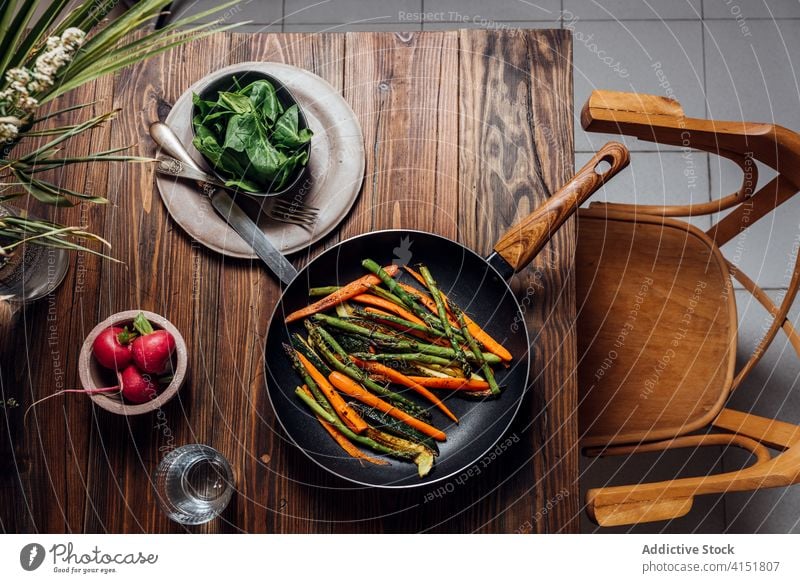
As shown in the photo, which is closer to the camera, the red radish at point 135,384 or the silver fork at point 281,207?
the red radish at point 135,384

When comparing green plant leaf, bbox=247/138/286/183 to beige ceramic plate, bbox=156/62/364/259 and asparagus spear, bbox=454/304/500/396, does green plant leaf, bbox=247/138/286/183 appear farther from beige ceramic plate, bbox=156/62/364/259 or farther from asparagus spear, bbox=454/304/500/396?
asparagus spear, bbox=454/304/500/396

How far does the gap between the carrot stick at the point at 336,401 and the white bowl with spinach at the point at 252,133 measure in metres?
0.28

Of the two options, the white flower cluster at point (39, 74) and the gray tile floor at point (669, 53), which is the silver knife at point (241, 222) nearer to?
the white flower cluster at point (39, 74)

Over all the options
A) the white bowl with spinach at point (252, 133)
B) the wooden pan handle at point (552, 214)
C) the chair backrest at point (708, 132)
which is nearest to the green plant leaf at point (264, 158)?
the white bowl with spinach at point (252, 133)

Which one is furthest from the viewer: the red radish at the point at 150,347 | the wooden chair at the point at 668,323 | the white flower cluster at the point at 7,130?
the wooden chair at the point at 668,323

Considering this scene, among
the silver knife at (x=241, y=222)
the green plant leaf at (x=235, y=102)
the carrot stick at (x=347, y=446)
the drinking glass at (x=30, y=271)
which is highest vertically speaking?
Result: the green plant leaf at (x=235, y=102)

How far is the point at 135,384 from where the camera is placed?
0.96 m

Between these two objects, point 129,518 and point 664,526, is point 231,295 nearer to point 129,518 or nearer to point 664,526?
point 129,518

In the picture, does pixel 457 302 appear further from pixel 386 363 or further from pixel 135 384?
pixel 135 384

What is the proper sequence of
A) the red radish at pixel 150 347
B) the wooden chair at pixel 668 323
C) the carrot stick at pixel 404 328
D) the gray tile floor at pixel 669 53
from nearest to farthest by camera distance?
the red radish at pixel 150 347, the carrot stick at pixel 404 328, the wooden chair at pixel 668 323, the gray tile floor at pixel 669 53

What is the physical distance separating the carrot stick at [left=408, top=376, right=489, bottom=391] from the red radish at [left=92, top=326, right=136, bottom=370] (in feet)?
1.39

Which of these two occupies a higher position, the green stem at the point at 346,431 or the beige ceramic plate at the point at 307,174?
the beige ceramic plate at the point at 307,174

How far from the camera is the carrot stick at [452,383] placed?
104 centimetres

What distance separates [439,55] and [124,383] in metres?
0.73
